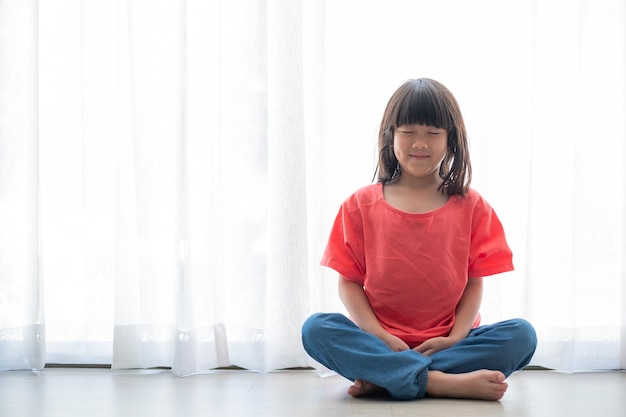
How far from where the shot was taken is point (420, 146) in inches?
61.8

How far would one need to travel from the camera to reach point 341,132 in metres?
1.79

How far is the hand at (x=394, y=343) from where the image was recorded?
60.1 inches

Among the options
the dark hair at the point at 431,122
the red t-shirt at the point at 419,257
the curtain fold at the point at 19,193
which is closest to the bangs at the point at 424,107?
the dark hair at the point at 431,122

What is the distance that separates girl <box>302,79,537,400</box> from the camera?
4.93ft

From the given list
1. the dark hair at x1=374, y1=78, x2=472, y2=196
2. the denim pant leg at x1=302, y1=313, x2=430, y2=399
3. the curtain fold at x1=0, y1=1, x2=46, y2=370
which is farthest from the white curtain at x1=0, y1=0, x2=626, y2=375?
the denim pant leg at x1=302, y1=313, x2=430, y2=399

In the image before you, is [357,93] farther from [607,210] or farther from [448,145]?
[607,210]

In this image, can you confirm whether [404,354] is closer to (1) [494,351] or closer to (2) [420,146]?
(1) [494,351]

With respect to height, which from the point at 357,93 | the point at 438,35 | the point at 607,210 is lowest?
the point at 607,210

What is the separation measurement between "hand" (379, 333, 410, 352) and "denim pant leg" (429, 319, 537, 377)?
58 mm

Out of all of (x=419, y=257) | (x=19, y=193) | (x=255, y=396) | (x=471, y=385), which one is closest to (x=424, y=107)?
A: (x=419, y=257)

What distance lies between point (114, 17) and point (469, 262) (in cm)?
93

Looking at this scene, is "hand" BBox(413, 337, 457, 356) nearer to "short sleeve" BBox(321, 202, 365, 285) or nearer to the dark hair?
"short sleeve" BBox(321, 202, 365, 285)

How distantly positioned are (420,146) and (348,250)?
0.82 feet

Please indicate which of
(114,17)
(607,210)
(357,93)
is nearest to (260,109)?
(357,93)
